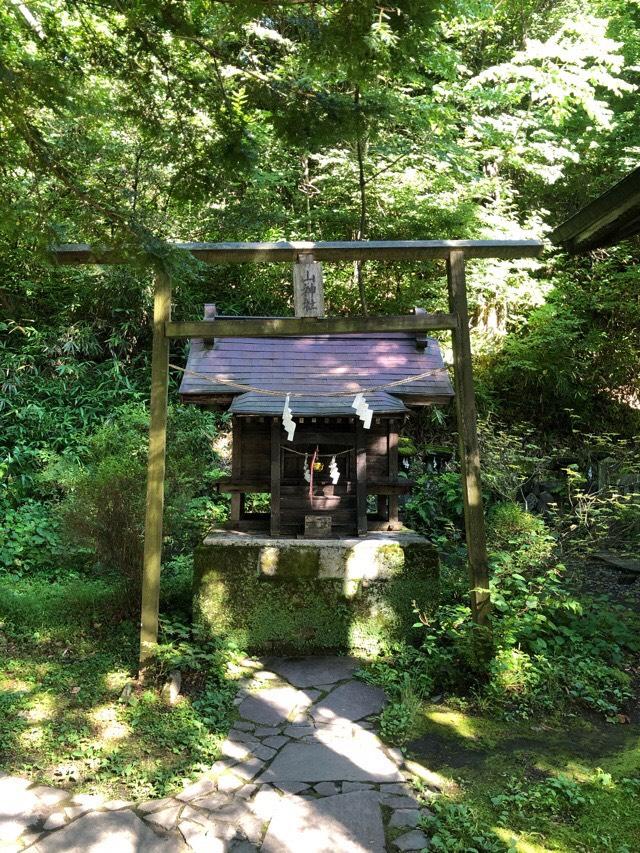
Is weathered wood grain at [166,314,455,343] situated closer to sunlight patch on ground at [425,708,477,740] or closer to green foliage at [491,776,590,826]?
sunlight patch on ground at [425,708,477,740]

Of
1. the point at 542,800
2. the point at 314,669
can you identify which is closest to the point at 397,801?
the point at 542,800

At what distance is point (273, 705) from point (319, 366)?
306cm

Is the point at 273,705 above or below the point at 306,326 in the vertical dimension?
below

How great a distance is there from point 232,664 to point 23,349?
7151 mm

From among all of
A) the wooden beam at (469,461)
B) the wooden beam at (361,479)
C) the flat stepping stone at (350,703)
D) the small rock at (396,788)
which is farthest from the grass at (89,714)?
the wooden beam at (469,461)

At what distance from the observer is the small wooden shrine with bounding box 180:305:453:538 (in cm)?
540

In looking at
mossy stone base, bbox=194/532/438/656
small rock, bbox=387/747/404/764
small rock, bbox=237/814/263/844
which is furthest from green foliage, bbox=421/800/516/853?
mossy stone base, bbox=194/532/438/656

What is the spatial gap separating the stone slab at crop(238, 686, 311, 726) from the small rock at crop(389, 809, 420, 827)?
1.21 meters

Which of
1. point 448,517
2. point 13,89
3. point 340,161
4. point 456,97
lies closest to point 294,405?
point 13,89

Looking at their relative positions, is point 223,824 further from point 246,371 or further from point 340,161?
point 340,161

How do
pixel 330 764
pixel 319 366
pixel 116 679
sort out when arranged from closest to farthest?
pixel 330 764 → pixel 116 679 → pixel 319 366

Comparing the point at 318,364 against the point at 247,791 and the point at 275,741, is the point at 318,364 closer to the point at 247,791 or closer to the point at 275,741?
the point at 275,741

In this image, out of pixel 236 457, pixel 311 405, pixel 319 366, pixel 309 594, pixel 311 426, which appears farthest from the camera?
pixel 319 366

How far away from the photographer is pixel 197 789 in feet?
10.6
